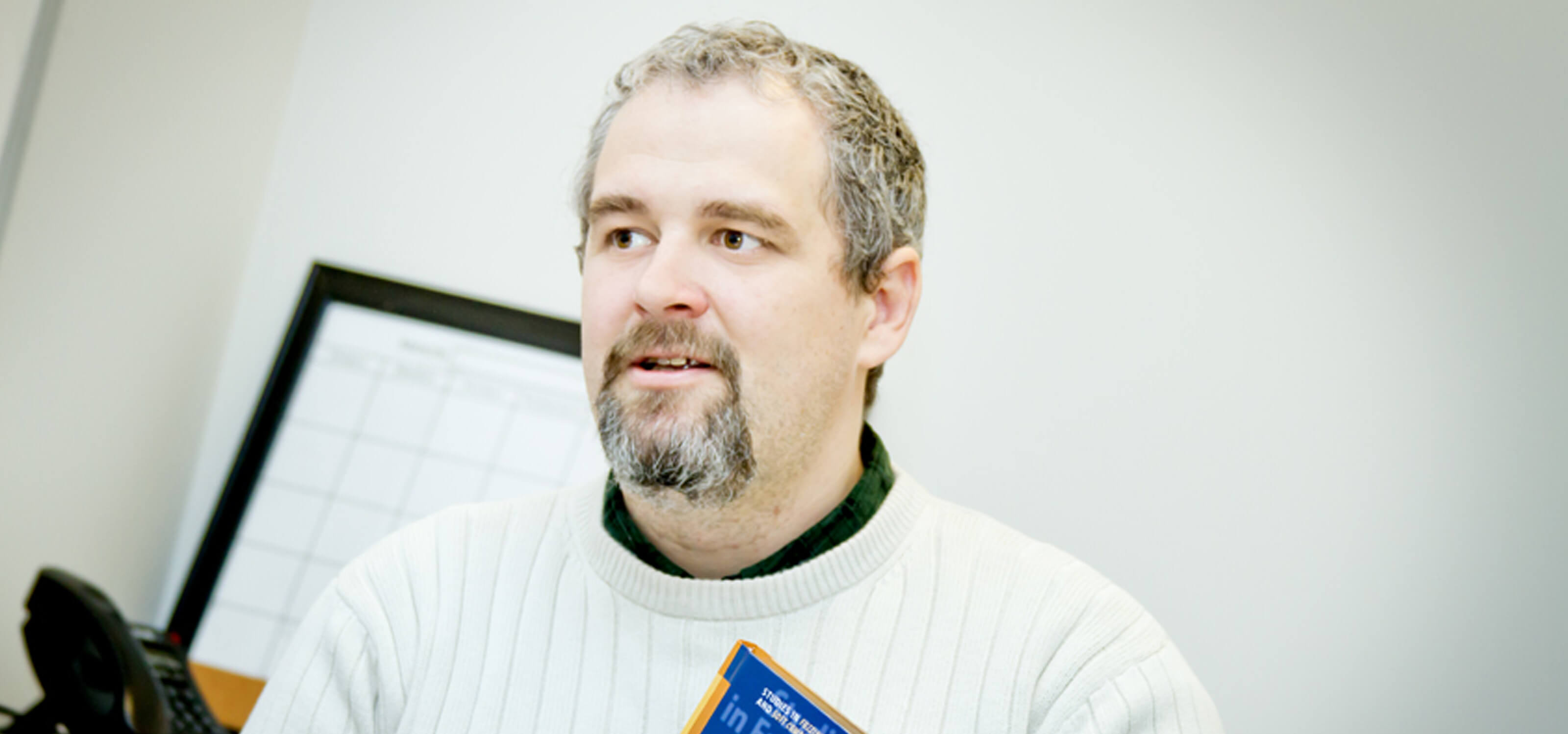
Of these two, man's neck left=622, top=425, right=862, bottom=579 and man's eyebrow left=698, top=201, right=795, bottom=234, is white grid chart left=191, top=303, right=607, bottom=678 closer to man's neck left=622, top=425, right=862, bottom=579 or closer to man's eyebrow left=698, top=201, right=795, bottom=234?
man's neck left=622, top=425, right=862, bottom=579

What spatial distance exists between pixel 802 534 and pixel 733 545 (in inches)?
2.9

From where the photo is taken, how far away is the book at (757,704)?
2.11 ft

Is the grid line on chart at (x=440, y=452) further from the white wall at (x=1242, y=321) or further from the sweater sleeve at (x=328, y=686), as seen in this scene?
the sweater sleeve at (x=328, y=686)

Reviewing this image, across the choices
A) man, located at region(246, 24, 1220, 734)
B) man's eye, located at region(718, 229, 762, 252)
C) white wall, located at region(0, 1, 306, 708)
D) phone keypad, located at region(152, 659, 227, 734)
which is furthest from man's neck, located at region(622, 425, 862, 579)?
white wall, located at region(0, 1, 306, 708)

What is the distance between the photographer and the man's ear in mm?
1052

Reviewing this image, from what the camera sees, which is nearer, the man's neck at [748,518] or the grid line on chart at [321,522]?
the man's neck at [748,518]

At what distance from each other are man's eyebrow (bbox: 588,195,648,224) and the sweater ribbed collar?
313mm

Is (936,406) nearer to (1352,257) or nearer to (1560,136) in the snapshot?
(1352,257)

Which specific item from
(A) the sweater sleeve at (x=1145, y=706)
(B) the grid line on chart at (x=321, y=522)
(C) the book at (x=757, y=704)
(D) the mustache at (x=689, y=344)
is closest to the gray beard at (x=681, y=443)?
(D) the mustache at (x=689, y=344)

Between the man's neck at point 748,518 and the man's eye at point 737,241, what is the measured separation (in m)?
0.22

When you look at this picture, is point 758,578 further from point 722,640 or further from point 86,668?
point 86,668

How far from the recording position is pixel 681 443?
908 millimetres

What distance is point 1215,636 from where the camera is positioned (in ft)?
4.55

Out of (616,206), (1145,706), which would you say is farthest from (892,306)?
(1145,706)
